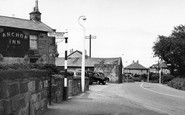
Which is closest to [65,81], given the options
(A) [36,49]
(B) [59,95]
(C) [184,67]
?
(B) [59,95]

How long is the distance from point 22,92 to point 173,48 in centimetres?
5856

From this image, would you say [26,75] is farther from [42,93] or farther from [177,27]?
[177,27]

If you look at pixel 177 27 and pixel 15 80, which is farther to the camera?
pixel 177 27

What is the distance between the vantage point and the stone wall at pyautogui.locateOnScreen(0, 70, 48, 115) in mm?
4992

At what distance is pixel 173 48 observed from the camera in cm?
6150

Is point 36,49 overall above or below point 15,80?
above

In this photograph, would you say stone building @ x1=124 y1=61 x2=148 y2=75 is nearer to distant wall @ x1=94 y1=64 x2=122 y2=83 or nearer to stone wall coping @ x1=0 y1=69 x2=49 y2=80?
distant wall @ x1=94 y1=64 x2=122 y2=83

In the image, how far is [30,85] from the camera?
6809mm

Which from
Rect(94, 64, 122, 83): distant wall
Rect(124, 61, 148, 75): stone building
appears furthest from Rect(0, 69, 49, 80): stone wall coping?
Rect(124, 61, 148, 75): stone building

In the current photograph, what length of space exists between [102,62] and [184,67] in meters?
18.5

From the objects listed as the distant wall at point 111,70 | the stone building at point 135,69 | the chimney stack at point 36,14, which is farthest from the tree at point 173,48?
the stone building at point 135,69

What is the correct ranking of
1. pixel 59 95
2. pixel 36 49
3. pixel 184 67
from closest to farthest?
pixel 59 95
pixel 36 49
pixel 184 67

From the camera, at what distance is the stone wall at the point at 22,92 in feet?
16.4

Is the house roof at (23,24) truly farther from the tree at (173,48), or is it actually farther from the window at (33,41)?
the tree at (173,48)
